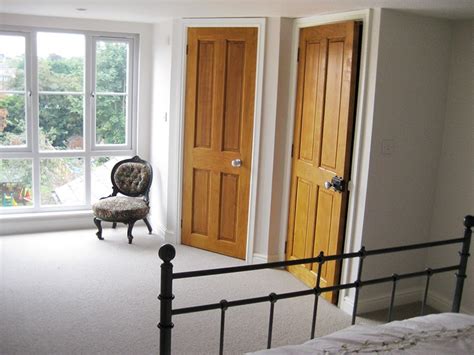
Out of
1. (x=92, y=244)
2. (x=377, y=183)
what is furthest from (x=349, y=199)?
(x=92, y=244)

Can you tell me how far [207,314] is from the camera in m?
3.72

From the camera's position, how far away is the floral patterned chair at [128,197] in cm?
511

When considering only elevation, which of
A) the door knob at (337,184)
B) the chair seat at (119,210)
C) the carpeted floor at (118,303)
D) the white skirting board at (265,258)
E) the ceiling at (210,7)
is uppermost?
the ceiling at (210,7)

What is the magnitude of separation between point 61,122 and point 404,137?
3.52 metres

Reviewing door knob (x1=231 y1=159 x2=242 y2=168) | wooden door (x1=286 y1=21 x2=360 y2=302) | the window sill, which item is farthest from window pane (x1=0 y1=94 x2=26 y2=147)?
wooden door (x1=286 y1=21 x2=360 y2=302)

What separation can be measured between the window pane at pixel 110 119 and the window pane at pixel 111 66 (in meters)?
0.11

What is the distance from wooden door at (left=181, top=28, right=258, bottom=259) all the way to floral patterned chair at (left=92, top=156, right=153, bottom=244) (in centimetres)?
51

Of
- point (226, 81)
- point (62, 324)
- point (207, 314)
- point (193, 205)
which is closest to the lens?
point (62, 324)

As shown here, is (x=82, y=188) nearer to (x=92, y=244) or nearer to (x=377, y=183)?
(x=92, y=244)

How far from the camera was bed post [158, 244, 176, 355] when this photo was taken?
1.90 meters

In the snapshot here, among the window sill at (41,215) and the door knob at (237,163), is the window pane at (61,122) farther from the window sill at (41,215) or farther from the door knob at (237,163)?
the door knob at (237,163)

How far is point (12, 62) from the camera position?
5227mm

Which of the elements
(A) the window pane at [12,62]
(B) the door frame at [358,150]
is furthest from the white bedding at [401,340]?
(A) the window pane at [12,62]

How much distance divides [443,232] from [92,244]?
315cm
